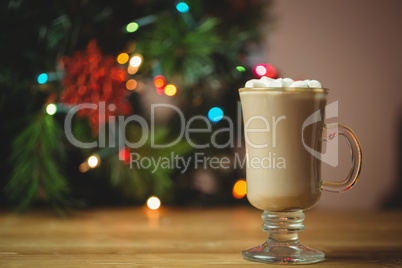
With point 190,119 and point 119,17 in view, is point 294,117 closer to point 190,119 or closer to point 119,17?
point 190,119

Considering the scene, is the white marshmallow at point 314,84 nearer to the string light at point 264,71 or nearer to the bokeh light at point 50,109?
the string light at point 264,71

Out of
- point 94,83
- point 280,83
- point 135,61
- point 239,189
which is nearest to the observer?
point 280,83

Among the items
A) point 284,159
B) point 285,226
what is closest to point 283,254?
point 285,226

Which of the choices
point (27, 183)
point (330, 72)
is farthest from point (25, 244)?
point (330, 72)

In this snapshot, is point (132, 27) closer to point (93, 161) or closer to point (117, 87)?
point (117, 87)

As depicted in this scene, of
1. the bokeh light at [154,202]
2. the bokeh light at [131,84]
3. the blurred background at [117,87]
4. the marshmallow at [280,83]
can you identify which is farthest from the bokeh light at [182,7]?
the marshmallow at [280,83]

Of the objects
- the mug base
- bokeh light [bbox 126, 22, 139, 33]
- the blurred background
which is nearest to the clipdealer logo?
the blurred background
